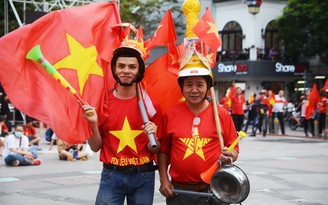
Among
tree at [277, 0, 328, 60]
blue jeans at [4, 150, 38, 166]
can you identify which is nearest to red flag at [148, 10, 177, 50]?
blue jeans at [4, 150, 38, 166]

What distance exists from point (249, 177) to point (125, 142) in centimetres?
642

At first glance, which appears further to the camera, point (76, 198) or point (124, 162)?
point (76, 198)

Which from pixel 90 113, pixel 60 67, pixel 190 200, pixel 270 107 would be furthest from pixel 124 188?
pixel 270 107

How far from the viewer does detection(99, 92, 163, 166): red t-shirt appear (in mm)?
4578

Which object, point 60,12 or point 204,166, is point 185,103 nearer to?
point 204,166

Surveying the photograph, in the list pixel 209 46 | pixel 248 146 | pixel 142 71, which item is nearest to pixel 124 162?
pixel 142 71

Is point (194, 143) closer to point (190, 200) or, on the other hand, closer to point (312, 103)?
point (190, 200)

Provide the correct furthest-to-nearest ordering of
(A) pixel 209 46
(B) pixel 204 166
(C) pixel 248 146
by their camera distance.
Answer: (C) pixel 248 146
(A) pixel 209 46
(B) pixel 204 166

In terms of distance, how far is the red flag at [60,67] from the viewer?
463 cm

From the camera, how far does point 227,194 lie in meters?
4.12

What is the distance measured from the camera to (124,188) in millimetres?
4586

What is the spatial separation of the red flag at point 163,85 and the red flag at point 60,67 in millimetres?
373

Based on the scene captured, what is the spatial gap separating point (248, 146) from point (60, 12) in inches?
531

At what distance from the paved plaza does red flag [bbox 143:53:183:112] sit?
133 inches
